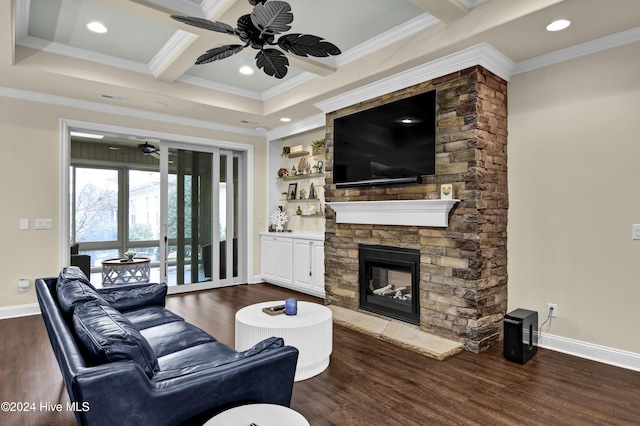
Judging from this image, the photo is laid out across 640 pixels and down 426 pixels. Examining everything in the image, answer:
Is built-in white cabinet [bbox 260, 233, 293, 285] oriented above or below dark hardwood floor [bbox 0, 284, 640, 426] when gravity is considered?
above

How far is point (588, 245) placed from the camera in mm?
3205

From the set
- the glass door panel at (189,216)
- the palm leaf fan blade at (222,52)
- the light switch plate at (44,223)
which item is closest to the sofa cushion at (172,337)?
the palm leaf fan blade at (222,52)

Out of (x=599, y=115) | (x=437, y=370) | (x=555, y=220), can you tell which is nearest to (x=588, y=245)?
(x=555, y=220)

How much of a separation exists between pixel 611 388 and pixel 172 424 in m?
2.98

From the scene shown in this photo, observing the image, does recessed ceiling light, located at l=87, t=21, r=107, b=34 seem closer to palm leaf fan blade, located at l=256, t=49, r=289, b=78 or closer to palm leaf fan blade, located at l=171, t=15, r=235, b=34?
palm leaf fan blade, located at l=171, t=15, r=235, b=34

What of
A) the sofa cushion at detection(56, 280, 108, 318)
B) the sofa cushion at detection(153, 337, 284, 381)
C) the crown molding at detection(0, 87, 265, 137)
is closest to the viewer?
the sofa cushion at detection(153, 337, 284, 381)

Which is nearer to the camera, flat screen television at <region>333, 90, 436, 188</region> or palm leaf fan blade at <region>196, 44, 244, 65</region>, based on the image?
palm leaf fan blade at <region>196, 44, 244, 65</region>

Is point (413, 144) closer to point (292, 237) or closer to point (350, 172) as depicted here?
point (350, 172)

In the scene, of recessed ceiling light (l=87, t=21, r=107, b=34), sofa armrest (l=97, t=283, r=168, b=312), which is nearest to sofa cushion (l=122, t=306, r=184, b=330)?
sofa armrest (l=97, t=283, r=168, b=312)

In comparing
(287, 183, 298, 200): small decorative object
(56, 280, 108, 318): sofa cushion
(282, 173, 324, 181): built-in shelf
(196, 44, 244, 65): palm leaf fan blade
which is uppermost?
(196, 44, 244, 65): palm leaf fan blade

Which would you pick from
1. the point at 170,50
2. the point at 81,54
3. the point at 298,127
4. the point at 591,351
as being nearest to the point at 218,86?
the point at 170,50

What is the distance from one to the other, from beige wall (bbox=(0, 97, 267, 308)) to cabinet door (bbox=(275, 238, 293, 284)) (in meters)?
3.01

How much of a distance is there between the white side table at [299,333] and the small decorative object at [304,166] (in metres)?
3.37

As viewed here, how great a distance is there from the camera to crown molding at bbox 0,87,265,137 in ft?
14.8
